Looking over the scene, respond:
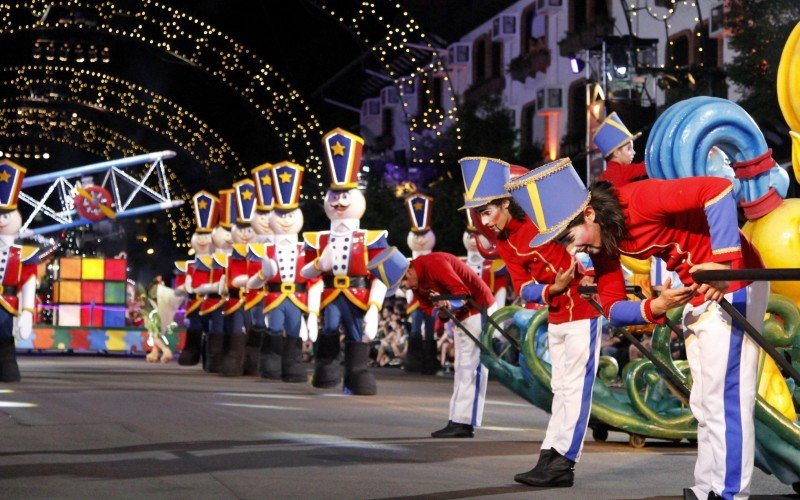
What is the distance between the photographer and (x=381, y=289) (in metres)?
16.1

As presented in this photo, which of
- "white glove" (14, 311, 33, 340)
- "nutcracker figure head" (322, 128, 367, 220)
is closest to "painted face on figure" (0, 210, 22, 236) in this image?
"white glove" (14, 311, 33, 340)

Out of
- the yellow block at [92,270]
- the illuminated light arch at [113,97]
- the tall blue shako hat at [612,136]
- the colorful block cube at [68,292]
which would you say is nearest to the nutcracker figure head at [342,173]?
the tall blue shako hat at [612,136]

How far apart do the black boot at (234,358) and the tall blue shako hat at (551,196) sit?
14.1 metres

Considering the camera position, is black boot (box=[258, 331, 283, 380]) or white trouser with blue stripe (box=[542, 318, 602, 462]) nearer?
white trouser with blue stripe (box=[542, 318, 602, 462])

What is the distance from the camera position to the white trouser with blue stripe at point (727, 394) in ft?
20.8

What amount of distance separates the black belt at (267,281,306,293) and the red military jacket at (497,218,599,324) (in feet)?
31.0

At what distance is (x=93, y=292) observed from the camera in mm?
32781

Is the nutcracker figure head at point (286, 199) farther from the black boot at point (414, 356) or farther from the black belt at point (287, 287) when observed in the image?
the black boot at point (414, 356)

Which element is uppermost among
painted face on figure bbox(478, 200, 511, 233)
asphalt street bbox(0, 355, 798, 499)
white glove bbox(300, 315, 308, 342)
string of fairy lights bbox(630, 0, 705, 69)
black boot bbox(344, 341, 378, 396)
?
string of fairy lights bbox(630, 0, 705, 69)

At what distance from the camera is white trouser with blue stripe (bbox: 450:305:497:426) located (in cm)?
1094

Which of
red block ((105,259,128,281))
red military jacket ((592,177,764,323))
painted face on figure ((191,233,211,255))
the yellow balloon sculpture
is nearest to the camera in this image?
red military jacket ((592,177,764,323))

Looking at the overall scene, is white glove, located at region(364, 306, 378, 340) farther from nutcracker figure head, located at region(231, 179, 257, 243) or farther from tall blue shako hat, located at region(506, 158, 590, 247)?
tall blue shako hat, located at region(506, 158, 590, 247)

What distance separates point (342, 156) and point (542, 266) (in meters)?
7.93

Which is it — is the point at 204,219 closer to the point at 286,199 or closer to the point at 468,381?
the point at 286,199
